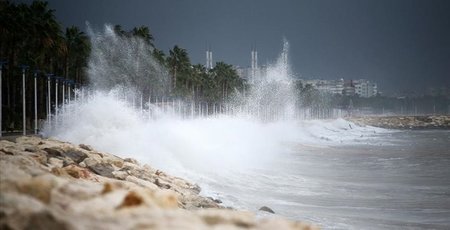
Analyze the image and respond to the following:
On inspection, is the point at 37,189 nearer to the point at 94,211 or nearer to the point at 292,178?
the point at 94,211

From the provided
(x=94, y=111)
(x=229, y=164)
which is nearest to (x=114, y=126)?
(x=94, y=111)

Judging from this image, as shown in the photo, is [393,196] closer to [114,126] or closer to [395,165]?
[395,165]

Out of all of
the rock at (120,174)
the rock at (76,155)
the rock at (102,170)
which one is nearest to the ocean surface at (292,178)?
the rock at (120,174)

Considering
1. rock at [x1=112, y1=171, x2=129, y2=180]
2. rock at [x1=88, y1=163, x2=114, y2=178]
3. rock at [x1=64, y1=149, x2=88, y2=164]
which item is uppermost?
rock at [x1=64, y1=149, x2=88, y2=164]

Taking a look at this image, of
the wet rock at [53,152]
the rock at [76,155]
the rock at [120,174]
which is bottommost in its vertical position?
the rock at [120,174]

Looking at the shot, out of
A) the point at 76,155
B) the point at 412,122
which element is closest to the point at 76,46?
the point at 76,155

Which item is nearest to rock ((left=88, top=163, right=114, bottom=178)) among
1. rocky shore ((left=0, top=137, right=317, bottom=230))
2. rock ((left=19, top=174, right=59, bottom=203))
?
rocky shore ((left=0, top=137, right=317, bottom=230))

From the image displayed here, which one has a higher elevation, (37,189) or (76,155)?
(37,189)

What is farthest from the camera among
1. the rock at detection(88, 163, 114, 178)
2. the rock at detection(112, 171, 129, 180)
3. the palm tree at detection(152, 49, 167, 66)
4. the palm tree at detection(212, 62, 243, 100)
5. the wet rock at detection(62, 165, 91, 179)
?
the palm tree at detection(212, 62, 243, 100)

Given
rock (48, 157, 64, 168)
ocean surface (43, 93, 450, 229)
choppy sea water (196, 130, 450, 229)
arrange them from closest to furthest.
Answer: rock (48, 157, 64, 168), choppy sea water (196, 130, 450, 229), ocean surface (43, 93, 450, 229)

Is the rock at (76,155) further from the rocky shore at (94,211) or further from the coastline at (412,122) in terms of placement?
the coastline at (412,122)

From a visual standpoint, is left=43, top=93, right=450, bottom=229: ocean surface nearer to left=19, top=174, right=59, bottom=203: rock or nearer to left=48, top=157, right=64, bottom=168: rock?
left=48, top=157, right=64, bottom=168: rock

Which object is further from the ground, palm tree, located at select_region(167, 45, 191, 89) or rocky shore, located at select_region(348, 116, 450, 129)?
palm tree, located at select_region(167, 45, 191, 89)

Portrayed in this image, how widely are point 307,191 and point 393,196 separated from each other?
311cm
